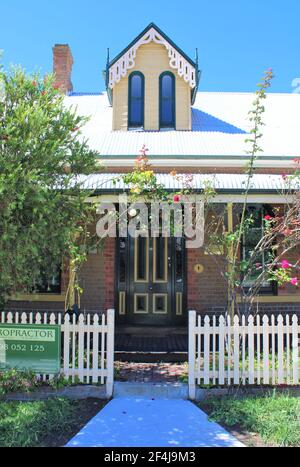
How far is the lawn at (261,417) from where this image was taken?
14.5 ft

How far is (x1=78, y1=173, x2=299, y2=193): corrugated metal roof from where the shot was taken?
26.8 feet

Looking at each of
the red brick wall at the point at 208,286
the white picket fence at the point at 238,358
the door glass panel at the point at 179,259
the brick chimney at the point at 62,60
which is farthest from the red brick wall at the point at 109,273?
the brick chimney at the point at 62,60

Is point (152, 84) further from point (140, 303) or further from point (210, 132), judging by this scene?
point (140, 303)

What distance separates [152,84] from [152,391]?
7657 millimetres

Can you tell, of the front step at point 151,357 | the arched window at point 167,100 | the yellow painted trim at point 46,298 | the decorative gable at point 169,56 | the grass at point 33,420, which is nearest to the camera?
the grass at point 33,420

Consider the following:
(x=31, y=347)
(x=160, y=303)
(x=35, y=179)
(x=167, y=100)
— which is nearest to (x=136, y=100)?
(x=167, y=100)

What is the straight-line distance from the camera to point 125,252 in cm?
998

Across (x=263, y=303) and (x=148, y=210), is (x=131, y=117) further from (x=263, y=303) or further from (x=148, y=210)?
(x=263, y=303)

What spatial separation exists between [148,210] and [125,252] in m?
1.65

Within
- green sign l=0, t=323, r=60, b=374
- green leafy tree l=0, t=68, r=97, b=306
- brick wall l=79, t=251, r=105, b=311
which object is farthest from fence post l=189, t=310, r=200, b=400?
brick wall l=79, t=251, r=105, b=311

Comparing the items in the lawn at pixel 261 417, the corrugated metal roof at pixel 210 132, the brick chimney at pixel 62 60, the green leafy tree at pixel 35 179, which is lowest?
the lawn at pixel 261 417

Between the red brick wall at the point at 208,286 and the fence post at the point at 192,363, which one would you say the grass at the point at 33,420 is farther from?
the red brick wall at the point at 208,286

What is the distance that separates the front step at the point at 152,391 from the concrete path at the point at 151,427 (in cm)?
18
